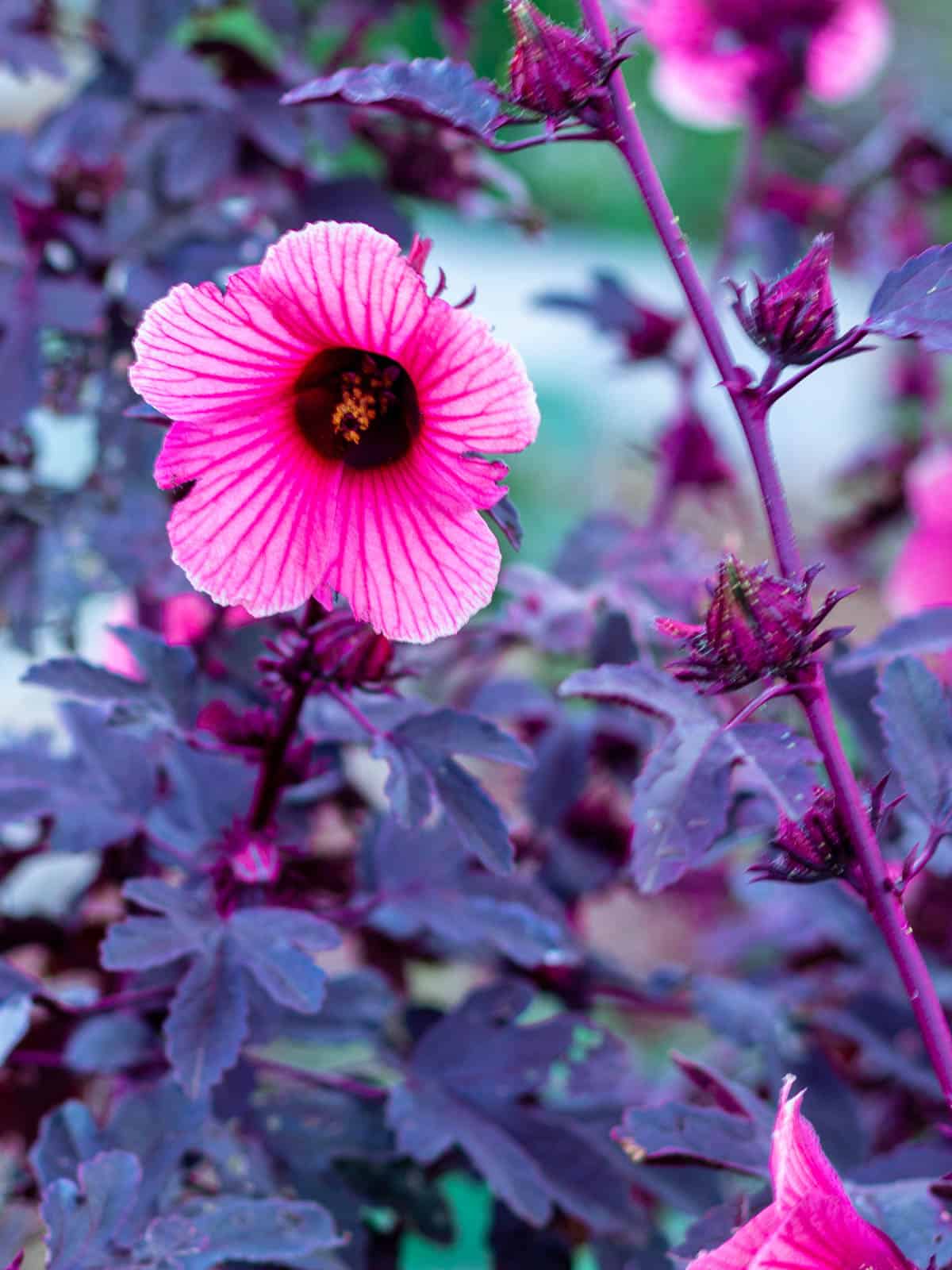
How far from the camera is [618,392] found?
104 inches

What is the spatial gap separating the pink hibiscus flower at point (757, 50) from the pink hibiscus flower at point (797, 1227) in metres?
0.80

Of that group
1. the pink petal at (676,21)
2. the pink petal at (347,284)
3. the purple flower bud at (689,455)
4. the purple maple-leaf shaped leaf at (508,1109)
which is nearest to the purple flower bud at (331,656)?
the pink petal at (347,284)

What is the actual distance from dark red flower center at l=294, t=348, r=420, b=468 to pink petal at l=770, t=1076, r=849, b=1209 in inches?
9.4

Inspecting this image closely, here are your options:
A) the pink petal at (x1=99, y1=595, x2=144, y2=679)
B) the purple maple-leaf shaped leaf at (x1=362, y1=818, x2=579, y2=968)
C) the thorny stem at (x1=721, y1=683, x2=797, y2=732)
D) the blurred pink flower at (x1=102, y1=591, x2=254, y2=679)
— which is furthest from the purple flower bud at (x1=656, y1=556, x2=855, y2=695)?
the pink petal at (x1=99, y1=595, x2=144, y2=679)

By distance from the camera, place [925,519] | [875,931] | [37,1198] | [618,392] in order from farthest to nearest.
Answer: [618,392] < [925,519] < [875,931] < [37,1198]

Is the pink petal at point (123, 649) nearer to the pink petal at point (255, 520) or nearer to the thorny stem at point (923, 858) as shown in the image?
the pink petal at point (255, 520)

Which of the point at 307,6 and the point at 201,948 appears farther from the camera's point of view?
the point at 307,6

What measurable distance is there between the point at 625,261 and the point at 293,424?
8.88 feet

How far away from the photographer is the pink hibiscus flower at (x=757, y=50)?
3.02ft

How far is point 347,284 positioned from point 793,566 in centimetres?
16

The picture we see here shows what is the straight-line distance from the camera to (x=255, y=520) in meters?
0.42

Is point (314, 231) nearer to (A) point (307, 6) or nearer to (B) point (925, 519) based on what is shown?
(A) point (307, 6)

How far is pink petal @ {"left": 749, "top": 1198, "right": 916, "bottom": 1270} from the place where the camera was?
0.31m

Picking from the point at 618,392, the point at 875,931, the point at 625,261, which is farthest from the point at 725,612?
the point at 625,261
